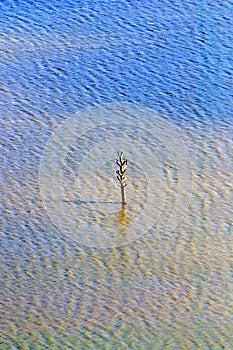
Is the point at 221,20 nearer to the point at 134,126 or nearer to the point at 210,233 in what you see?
the point at 134,126

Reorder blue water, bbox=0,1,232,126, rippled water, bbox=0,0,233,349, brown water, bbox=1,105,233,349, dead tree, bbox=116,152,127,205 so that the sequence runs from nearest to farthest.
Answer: brown water, bbox=1,105,233,349 < rippled water, bbox=0,0,233,349 < dead tree, bbox=116,152,127,205 < blue water, bbox=0,1,232,126

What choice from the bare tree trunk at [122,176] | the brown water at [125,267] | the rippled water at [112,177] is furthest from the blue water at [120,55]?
the bare tree trunk at [122,176]

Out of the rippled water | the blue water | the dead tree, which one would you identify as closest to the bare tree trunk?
the dead tree

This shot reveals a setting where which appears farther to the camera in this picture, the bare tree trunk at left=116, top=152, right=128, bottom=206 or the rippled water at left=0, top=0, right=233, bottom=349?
the bare tree trunk at left=116, top=152, right=128, bottom=206

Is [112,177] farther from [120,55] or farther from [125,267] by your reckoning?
[120,55]

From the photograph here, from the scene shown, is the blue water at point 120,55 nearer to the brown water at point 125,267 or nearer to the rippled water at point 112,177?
the rippled water at point 112,177

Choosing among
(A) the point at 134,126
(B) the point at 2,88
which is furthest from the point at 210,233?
(B) the point at 2,88

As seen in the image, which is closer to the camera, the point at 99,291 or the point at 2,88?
the point at 99,291

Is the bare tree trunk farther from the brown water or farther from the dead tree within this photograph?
the brown water
